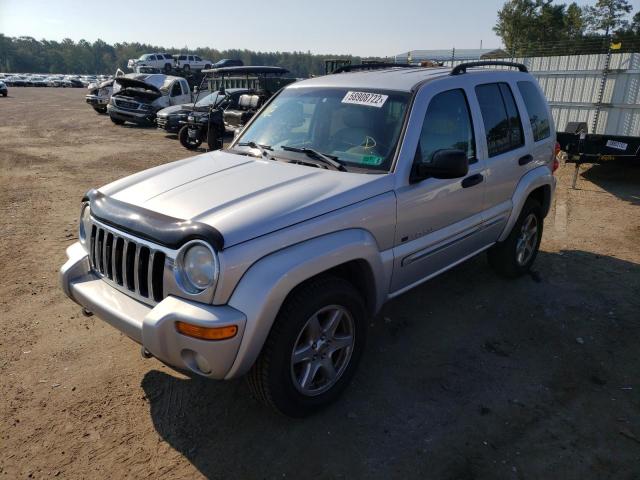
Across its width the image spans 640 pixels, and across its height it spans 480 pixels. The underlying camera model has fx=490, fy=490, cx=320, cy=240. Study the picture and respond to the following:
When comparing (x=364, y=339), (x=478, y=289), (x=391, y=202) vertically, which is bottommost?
(x=478, y=289)

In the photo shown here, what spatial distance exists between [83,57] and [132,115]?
12036 cm

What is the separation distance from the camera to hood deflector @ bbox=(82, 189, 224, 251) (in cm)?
237

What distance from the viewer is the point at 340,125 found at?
349 cm

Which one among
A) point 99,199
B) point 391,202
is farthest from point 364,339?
point 99,199

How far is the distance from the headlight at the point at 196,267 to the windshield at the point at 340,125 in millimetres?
1233

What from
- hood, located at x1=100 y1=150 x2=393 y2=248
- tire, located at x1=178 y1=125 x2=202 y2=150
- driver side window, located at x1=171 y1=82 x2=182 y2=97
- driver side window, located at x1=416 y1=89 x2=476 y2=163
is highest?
driver side window, located at x1=416 y1=89 x2=476 y2=163

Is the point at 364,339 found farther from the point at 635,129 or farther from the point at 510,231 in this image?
the point at 635,129

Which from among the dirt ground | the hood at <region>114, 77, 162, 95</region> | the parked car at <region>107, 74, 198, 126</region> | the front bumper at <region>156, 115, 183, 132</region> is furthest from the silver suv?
the parked car at <region>107, 74, 198, 126</region>

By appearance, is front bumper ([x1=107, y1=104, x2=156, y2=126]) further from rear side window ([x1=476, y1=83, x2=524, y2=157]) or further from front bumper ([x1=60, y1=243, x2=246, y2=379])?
front bumper ([x1=60, y1=243, x2=246, y2=379])

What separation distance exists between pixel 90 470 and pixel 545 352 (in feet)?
10.2

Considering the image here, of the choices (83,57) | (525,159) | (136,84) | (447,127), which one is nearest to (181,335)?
(447,127)

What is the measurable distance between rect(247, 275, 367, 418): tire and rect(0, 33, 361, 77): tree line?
100 metres

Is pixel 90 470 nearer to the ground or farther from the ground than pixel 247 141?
nearer to the ground

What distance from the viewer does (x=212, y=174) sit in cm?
325
